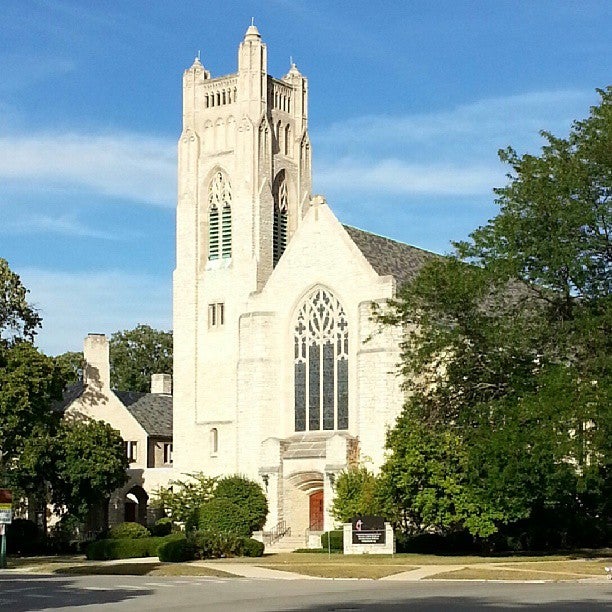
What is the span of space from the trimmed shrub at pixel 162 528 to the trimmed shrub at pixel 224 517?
154 inches

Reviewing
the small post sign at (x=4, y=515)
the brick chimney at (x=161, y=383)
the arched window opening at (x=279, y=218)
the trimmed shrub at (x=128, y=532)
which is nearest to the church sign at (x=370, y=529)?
the small post sign at (x=4, y=515)

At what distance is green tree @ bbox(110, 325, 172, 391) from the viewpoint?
347ft

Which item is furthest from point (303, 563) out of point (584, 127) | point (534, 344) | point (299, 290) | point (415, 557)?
point (299, 290)

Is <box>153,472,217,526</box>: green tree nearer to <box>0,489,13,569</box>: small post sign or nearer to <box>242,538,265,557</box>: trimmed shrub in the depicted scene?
<box>242,538,265,557</box>: trimmed shrub

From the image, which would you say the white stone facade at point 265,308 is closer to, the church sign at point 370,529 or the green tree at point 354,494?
the green tree at point 354,494

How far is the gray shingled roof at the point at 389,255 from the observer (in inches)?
A: 2500

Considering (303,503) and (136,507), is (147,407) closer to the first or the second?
(136,507)

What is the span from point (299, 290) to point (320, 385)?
485 centimetres

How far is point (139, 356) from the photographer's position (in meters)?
108

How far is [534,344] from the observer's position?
141 feet

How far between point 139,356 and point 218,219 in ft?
127

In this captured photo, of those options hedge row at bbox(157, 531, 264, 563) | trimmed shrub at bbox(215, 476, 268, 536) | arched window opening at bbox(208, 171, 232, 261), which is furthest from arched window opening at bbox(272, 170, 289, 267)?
hedge row at bbox(157, 531, 264, 563)

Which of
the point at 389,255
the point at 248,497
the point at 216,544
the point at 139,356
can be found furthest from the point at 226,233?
the point at 139,356

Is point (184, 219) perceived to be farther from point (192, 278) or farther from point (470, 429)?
point (470, 429)
